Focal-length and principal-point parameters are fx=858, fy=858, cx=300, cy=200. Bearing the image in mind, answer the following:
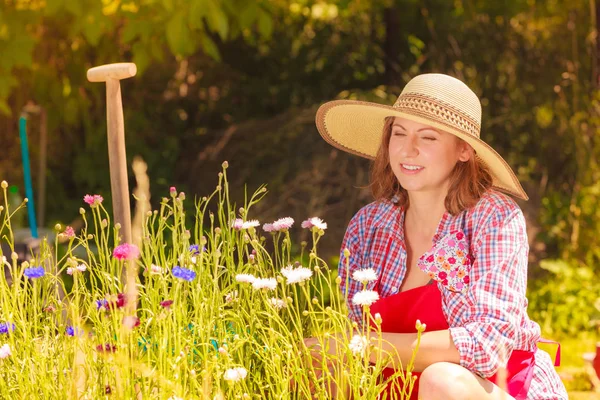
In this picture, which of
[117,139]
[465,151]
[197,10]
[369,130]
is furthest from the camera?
[197,10]

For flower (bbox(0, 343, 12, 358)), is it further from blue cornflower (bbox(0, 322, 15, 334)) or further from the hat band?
the hat band

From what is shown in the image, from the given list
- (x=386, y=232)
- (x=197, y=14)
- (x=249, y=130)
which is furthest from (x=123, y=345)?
(x=249, y=130)

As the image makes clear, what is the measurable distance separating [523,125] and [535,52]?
1.86 feet

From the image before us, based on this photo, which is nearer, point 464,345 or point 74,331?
point 74,331

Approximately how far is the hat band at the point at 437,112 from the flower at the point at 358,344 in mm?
684

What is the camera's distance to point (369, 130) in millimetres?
2836

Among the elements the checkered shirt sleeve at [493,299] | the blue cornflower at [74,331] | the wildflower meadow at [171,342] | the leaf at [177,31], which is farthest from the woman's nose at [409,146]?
the leaf at [177,31]

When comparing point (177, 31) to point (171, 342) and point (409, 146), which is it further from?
point (171, 342)

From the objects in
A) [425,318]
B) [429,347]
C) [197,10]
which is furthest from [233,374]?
[197,10]

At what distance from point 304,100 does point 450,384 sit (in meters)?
4.65

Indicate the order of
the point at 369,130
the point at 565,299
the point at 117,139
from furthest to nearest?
the point at 565,299
the point at 369,130
the point at 117,139

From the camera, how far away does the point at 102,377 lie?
2.14 meters

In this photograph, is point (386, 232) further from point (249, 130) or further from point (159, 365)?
point (249, 130)

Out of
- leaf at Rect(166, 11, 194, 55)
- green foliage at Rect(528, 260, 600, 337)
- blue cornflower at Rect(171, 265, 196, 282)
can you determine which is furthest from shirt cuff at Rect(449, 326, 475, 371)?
leaf at Rect(166, 11, 194, 55)
